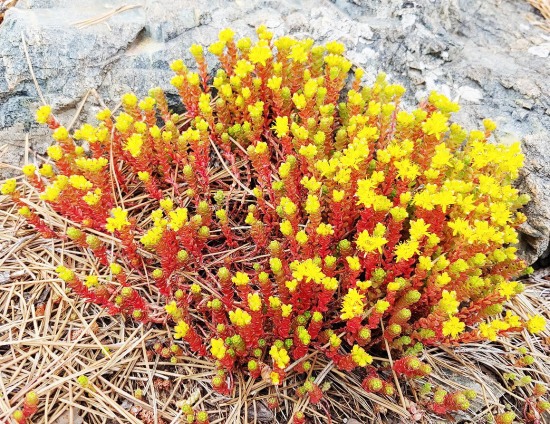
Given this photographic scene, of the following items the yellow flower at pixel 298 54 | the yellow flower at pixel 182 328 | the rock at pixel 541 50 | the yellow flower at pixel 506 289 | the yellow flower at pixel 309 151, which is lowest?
the yellow flower at pixel 182 328

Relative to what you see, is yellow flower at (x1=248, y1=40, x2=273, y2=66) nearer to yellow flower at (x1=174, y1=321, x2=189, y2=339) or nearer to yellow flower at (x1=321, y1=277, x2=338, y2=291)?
yellow flower at (x1=321, y1=277, x2=338, y2=291)

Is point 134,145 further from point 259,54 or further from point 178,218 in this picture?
point 259,54

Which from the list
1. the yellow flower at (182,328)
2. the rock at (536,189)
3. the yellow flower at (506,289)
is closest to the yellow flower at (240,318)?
the yellow flower at (182,328)

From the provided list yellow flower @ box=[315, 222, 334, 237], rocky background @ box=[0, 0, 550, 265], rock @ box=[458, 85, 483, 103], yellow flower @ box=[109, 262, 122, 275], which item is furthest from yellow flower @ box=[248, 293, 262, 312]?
rock @ box=[458, 85, 483, 103]

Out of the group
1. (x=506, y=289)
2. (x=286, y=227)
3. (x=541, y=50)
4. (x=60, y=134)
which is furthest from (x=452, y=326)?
(x=541, y=50)

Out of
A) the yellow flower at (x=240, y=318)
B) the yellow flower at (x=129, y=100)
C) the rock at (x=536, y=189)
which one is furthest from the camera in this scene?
the rock at (x=536, y=189)

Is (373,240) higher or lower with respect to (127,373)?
higher

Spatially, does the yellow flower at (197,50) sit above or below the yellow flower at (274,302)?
above

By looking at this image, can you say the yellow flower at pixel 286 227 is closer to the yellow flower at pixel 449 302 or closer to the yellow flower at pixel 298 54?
the yellow flower at pixel 449 302
